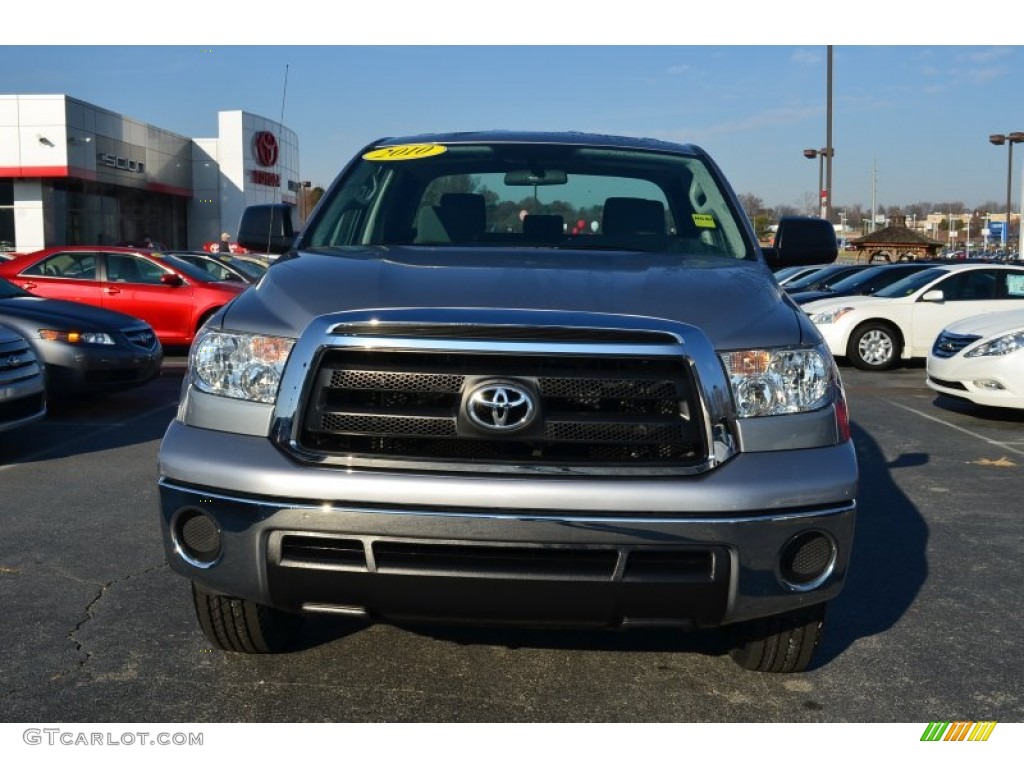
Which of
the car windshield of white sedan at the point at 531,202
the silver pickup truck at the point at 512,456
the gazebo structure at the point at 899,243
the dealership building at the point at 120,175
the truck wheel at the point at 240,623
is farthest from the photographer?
the gazebo structure at the point at 899,243

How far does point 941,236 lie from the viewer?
144750 millimetres

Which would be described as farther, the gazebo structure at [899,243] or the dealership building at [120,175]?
the gazebo structure at [899,243]

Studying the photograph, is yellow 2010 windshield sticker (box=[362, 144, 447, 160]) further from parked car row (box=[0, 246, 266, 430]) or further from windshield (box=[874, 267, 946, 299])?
windshield (box=[874, 267, 946, 299])

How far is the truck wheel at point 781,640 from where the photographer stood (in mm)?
3479

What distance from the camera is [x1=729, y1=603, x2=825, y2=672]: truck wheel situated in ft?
11.4

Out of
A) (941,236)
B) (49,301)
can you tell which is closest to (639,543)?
(49,301)

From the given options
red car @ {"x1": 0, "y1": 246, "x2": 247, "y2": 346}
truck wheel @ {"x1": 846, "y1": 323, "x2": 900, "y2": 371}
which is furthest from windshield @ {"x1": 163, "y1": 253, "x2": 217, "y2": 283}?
truck wheel @ {"x1": 846, "y1": 323, "x2": 900, "y2": 371}

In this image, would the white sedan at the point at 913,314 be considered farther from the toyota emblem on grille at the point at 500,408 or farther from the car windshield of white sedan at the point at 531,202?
the toyota emblem on grille at the point at 500,408

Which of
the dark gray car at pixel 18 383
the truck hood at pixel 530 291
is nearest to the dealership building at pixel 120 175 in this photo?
the dark gray car at pixel 18 383

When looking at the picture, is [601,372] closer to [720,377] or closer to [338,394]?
[720,377]

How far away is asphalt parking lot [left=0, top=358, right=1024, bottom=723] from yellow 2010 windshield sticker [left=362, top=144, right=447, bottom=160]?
6.56 feet

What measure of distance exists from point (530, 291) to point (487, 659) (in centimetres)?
135
